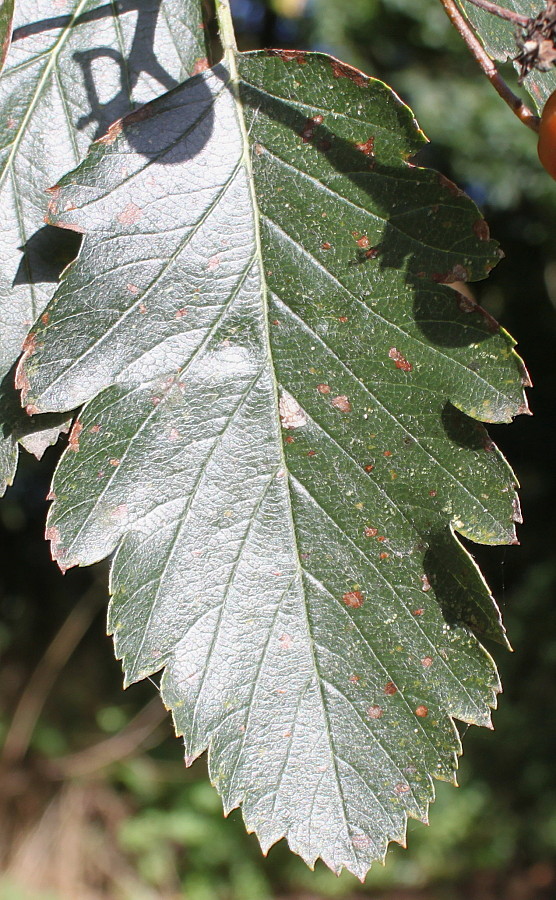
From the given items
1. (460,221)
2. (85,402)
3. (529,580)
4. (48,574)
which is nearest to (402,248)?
(460,221)

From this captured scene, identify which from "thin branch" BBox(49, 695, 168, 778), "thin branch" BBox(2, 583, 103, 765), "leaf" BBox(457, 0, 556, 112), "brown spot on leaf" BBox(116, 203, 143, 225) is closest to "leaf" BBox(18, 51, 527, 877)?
"brown spot on leaf" BBox(116, 203, 143, 225)

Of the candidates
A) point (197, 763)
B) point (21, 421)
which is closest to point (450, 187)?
point (21, 421)

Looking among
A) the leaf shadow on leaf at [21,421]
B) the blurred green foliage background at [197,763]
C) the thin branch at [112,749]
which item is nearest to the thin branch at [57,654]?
the blurred green foliage background at [197,763]

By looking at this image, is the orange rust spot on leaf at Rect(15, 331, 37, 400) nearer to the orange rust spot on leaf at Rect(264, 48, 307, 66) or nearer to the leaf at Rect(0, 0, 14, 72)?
the leaf at Rect(0, 0, 14, 72)

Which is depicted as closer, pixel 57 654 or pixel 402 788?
pixel 402 788

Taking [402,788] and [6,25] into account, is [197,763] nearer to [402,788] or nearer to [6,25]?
[402,788]

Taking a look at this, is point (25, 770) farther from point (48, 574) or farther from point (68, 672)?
point (48, 574)
